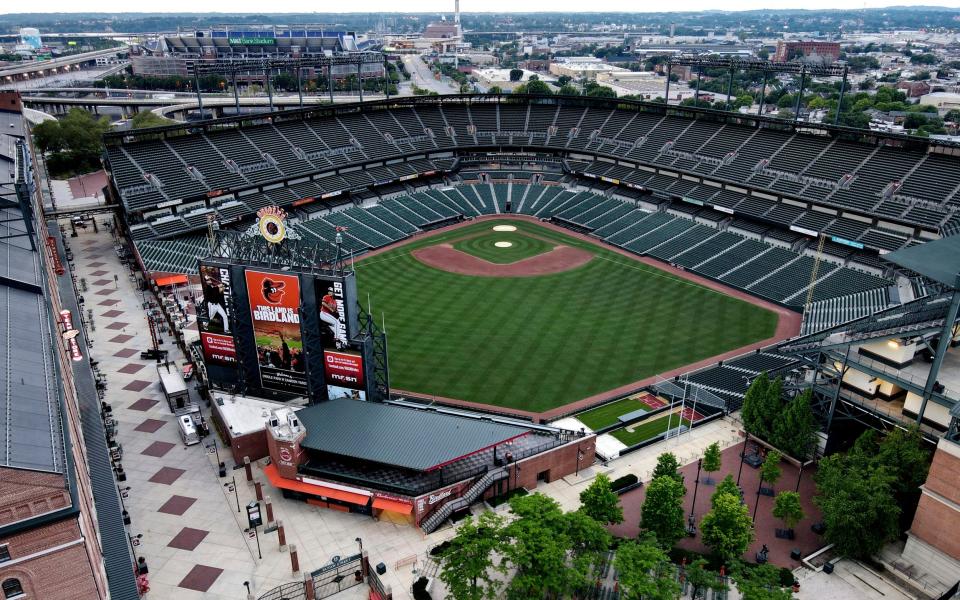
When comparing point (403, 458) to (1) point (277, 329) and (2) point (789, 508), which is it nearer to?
(1) point (277, 329)

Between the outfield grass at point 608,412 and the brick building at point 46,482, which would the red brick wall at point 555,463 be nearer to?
the outfield grass at point 608,412

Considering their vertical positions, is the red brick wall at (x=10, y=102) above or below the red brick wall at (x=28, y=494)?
above

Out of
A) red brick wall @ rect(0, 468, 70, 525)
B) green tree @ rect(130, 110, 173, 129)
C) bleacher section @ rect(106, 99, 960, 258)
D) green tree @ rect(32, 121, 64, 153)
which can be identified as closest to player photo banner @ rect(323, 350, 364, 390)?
red brick wall @ rect(0, 468, 70, 525)

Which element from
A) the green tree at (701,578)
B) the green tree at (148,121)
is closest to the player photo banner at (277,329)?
the green tree at (701,578)

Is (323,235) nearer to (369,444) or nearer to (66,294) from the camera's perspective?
(66,294)

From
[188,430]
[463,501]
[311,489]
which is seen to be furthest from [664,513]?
[188,430]
